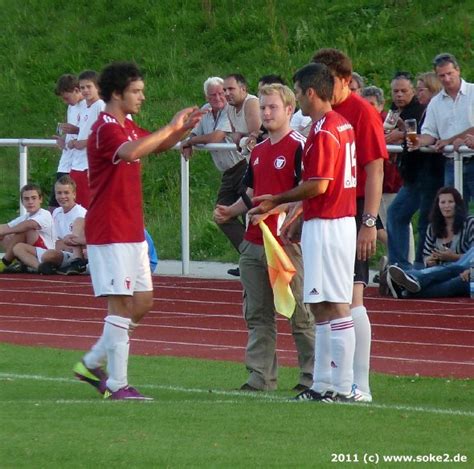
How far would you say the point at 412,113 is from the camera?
17.4 m

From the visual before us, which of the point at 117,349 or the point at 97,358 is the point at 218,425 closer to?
the point at 117,349

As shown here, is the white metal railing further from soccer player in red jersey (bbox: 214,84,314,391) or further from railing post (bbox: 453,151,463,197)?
soccer player in red jersey (bbox: 214,84,314,391)

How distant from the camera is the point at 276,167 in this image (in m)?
10.5

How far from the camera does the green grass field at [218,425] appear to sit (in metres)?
7.97

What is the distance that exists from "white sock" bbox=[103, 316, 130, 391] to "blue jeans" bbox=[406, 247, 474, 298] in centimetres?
665

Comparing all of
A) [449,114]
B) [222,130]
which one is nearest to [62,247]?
[222,130]

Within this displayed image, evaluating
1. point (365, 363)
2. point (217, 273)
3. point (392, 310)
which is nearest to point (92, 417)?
point (365, 363)

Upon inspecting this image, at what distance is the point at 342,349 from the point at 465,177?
7.35m

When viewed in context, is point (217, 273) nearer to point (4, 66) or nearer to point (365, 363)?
point (365, 363)

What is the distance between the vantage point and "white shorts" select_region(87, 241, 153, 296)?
32.7 ft

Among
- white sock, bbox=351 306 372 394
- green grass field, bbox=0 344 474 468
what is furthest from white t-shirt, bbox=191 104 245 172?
white sock, bbox=351 306 372 394

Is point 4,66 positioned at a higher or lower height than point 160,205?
higher

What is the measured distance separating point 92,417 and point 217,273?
33.6 feet

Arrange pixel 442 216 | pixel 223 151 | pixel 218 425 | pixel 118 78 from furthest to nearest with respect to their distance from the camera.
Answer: pixel 223 151
pixel 442 216
pixel 118 78
pixel 218 425
